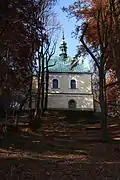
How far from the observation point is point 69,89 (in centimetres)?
5731

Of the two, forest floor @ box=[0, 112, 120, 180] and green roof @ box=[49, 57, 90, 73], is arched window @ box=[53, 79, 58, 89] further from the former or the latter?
forest floor @ box=[0, 112, 120, 180]

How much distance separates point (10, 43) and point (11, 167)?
6.37 metres

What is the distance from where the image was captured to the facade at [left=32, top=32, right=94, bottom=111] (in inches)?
2208

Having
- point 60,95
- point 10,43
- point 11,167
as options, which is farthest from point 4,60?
point 60,95

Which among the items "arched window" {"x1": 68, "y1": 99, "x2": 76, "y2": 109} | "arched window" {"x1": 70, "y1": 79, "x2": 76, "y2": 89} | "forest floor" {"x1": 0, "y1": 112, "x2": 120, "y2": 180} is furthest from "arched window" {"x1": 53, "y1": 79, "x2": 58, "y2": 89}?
"forest floor" {"x1": 0, "y1": 112, "x2": 120, "y2": 180}

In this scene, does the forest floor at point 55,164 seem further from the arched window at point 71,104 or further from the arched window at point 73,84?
the arched window at point 73,84

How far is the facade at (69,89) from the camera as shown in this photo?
184 ft

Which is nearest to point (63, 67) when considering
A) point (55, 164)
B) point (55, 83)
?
point (55, 83)

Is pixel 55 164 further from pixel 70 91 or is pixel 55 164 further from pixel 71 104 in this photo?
pixel 70 91

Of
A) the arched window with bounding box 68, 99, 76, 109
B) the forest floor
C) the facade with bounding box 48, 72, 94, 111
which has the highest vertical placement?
the facade with bounding box 48, 72, 94, 111

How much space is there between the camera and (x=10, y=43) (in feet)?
48.0

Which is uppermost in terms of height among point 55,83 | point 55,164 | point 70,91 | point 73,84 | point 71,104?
point 55,83

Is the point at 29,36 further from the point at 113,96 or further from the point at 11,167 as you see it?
the point at 113,96

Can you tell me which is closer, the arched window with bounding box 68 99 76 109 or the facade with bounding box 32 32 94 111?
the facade with bounding box 32 32 94 111
